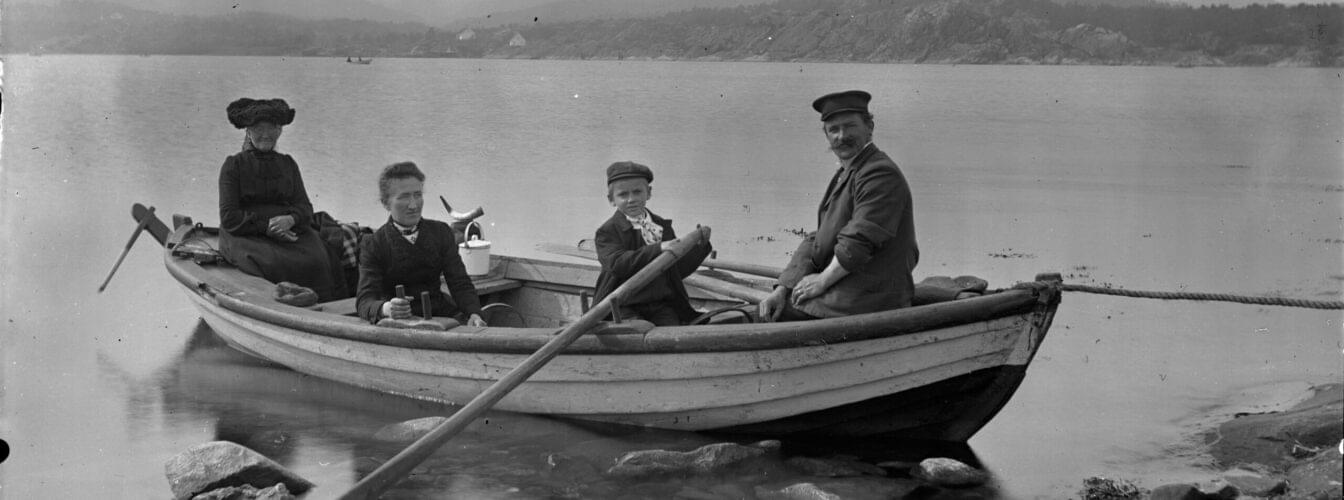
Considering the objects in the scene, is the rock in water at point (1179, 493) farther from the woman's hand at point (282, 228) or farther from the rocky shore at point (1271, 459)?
the woman's hand at point (282, 228)

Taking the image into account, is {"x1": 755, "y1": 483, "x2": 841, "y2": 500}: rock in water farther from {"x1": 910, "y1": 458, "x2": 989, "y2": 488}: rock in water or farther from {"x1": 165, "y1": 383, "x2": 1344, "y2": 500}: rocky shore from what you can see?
{"x1": 910, "y1": 458, "x2": 989, "y2": 488}: rock in water

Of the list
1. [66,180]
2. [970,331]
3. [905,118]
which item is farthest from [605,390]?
[905,118]

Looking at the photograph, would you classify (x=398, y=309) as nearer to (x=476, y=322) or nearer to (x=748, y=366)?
(x=476, y=322)

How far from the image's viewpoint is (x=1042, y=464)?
7.50m

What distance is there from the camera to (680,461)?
7289 millimetres

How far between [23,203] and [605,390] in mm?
13832

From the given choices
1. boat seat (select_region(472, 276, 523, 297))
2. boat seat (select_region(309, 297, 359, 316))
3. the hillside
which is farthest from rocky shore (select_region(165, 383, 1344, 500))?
the hillside

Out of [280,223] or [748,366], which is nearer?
[748,366]

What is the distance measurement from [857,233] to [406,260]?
2.74 meters

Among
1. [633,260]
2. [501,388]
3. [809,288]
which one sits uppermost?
[633,260]

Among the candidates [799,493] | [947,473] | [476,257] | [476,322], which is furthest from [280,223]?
[947,473]

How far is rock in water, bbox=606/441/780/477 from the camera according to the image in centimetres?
727

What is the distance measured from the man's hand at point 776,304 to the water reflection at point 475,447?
2.57 ft

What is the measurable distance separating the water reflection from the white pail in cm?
152
